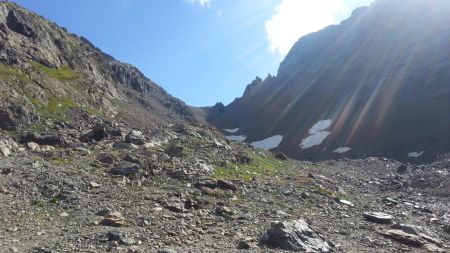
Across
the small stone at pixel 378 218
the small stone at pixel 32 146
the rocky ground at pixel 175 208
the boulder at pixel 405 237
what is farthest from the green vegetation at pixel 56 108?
the boulder at pixel 405 237

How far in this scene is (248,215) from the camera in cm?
2461

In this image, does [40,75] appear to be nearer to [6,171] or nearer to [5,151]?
[5,151]

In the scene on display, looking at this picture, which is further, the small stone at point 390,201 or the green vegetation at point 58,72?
the green vegetation at point 58,72

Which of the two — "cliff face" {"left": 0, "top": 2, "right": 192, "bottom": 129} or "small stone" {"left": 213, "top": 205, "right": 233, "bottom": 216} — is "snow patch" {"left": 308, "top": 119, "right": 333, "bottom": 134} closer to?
"cliff face" {"left": 0, "top": 2, "right": 192, "bottom": 129}

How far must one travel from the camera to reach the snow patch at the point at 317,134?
450ft

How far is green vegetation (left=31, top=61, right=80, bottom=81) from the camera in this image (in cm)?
8981

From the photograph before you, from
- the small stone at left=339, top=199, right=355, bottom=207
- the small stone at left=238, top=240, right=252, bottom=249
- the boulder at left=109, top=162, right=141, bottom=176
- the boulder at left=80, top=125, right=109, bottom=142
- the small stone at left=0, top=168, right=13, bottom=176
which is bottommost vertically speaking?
the small stone at left=238, top=240, right=252, bottom=249

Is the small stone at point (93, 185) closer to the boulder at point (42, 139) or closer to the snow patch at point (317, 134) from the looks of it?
the boulder at point (42, 139)

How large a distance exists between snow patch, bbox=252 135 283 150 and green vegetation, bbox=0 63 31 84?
93.1 metres

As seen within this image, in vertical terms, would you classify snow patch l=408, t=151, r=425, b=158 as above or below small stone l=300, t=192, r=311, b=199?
above

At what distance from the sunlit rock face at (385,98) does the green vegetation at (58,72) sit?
68038mm

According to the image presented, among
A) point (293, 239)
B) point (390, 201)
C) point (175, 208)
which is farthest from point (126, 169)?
point (390, 201)

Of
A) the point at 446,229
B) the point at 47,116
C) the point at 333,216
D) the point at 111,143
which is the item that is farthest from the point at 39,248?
the point at 47,116

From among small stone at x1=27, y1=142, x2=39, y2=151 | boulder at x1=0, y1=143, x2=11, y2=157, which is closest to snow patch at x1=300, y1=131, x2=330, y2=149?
small stone at x1=27, y1=142, x2=39, y2=151
